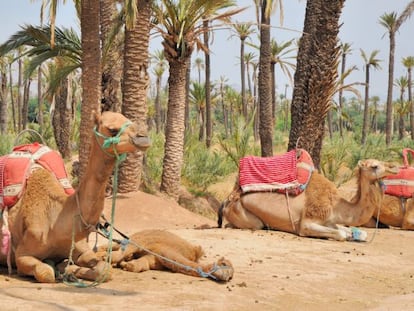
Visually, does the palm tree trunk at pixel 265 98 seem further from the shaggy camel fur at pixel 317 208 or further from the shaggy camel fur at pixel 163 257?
the shaggy camel fur at pixel 163 257

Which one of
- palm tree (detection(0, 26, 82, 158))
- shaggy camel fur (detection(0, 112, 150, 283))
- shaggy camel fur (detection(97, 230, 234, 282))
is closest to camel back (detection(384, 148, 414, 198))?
shaggy camel fur (detection(97, 230, 234, 282))

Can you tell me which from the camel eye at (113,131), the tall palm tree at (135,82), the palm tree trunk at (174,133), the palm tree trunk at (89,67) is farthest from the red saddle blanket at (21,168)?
the palm tree trunk at (174,133)

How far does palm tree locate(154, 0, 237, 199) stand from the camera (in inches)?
539

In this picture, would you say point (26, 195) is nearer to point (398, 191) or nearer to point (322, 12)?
point (398, 191)

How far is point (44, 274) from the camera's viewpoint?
5.75 metres

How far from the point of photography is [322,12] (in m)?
12.8

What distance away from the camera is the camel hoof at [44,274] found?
18.9 ft

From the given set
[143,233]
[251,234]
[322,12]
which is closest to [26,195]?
[143,233]

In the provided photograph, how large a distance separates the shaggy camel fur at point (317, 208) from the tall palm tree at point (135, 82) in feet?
10.2

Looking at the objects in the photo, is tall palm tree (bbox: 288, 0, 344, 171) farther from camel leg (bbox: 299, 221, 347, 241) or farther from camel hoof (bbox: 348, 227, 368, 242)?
camel hoof (bbox: 348, 227, 368, 242)

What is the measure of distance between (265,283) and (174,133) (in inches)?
328

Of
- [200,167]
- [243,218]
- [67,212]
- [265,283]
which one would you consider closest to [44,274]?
[67,212]

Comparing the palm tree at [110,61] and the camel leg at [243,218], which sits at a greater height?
the palm tree at [110,61]

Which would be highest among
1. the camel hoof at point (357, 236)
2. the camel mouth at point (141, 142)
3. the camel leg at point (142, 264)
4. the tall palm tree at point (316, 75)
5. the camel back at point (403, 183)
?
the tall palm tree at point (316, 75)
